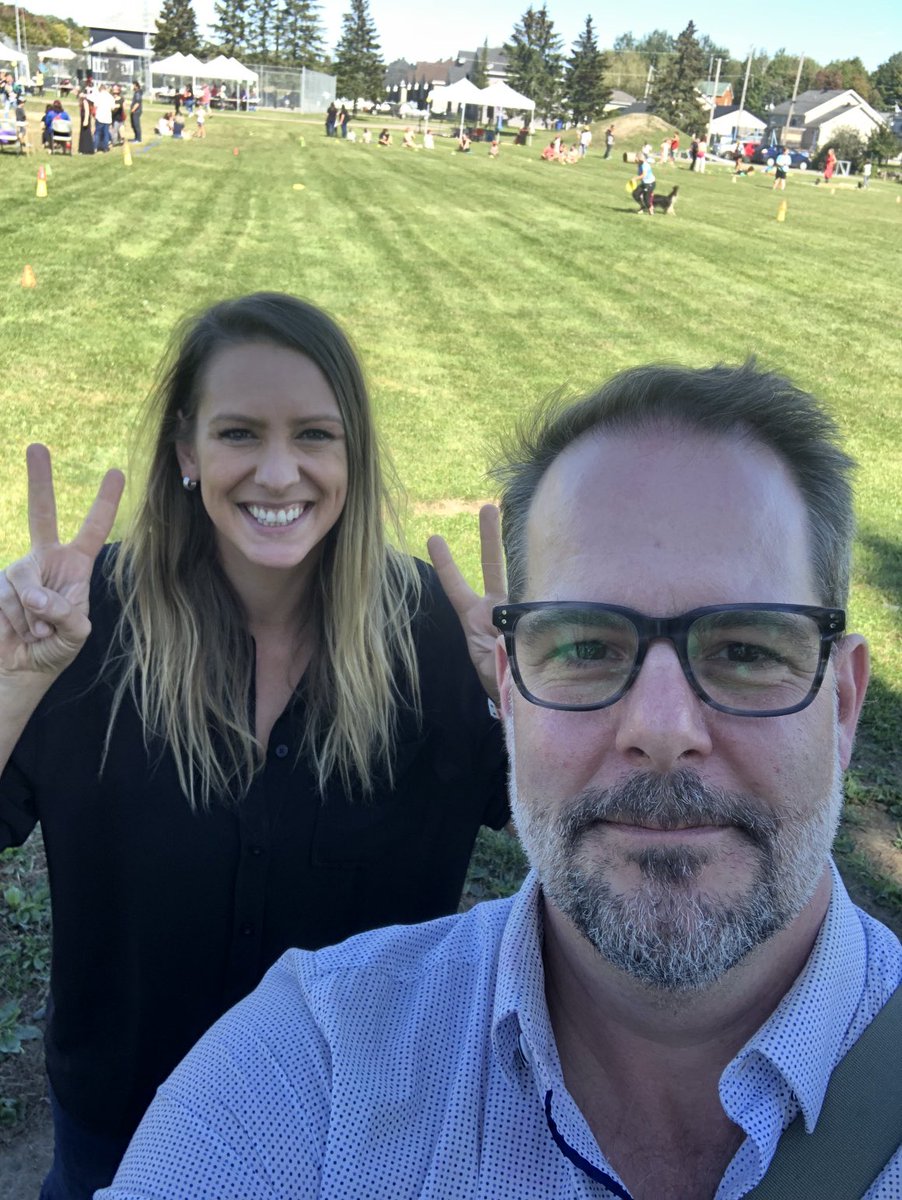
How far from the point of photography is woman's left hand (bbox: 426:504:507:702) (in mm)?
2650

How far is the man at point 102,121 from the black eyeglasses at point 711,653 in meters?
33.4

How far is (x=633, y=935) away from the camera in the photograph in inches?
59.3

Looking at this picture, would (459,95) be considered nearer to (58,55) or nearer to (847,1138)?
(58,55)

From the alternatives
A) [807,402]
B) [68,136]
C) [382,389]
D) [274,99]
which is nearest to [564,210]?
[68,136]

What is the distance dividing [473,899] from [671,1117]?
2792mm

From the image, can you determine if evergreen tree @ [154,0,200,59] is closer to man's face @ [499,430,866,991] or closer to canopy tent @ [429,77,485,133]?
canopy tent @ [429,77,485,133]

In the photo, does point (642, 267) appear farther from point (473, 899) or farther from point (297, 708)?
point (297, 708)

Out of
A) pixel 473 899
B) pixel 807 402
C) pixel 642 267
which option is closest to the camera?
pixel 807 402

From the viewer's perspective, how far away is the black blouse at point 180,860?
246 centimetres

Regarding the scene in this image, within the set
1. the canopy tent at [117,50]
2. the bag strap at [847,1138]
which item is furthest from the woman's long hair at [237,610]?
the canopy tent at [117,50]

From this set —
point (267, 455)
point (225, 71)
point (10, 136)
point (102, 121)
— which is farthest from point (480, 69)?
point (267, 455)

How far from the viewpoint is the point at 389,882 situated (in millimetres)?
2580

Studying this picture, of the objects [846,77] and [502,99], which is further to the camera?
[846,77]

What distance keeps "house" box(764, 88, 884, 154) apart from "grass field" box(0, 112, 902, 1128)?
2935 inches
